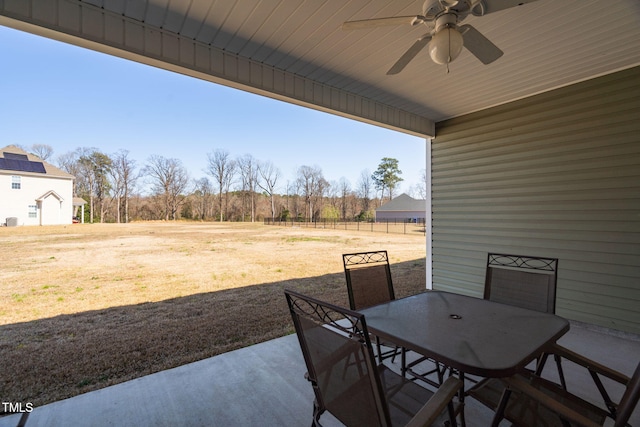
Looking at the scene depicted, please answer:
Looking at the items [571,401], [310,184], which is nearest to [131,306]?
[571,401]

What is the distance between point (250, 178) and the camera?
26781 mm

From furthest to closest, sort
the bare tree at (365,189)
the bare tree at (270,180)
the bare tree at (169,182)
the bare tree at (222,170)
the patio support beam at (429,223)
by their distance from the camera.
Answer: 1. the bare tree at (365,189)
2. the bare tree at (270,180)
3. the bare tree at (222,170)
4. the bare tree at (169,182)
5. the patio support beam at (429,223)

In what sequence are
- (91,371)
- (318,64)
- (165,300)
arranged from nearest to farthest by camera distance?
(91,371)
(318,64)
(165,300)

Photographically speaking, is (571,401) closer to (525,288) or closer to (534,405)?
(534,405)

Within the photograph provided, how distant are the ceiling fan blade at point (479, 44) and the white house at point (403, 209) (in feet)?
88.5

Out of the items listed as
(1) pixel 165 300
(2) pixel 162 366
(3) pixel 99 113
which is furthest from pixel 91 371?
(3) pixel 99 113

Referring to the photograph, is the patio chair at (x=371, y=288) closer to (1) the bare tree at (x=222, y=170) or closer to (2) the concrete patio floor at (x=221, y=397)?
(2) the concrete patio floor at (x=221, y=397)

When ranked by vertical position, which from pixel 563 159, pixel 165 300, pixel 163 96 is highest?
pixel 163 96

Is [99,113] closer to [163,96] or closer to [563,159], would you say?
[163,96]

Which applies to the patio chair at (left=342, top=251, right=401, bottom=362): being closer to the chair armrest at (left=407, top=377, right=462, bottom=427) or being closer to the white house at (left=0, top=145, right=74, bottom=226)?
the chair armrest at (left=407, top=377, right=462, bottom=427)

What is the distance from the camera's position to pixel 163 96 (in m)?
15.9

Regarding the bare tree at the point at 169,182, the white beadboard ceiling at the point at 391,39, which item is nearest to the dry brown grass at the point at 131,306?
the white beadboard ceiling at the point at 391,39

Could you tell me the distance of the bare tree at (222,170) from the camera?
26.0 metres

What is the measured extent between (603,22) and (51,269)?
9.47 m
